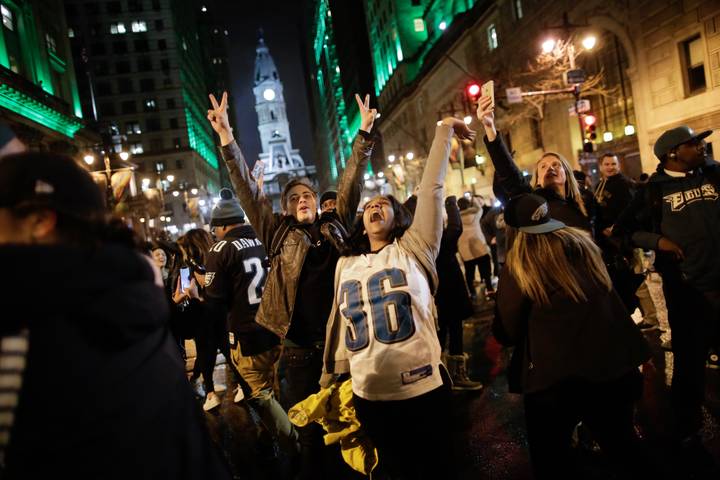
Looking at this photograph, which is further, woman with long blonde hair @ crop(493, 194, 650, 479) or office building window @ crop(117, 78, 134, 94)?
office building window @ crop(117, 78, 134, 94)

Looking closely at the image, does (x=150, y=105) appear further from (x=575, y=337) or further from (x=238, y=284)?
(x=575, y=337)

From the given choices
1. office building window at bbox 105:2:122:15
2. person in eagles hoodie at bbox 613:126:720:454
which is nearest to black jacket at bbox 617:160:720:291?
person in eagles hoodie at bbox 613:126:720:454

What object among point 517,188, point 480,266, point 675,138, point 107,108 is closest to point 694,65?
point 480,266

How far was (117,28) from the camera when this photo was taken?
265 feet

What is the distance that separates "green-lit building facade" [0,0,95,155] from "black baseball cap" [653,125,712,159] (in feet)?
89.6

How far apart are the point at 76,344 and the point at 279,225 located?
2367 millimetres

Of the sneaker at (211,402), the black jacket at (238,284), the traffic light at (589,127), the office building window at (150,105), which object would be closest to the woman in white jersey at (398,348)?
the black jacket at (238,284)

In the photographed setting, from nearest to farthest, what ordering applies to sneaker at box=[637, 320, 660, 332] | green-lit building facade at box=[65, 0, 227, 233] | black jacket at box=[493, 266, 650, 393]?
1. black jacket at box=[493, 266, 650, 393]
2. sneaker at box=[637, 320, 660, 332]
3. green-lit building facade at box=[65, 0, 227, 233]

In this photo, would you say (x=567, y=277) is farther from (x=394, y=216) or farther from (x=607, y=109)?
(x=607, y=109)

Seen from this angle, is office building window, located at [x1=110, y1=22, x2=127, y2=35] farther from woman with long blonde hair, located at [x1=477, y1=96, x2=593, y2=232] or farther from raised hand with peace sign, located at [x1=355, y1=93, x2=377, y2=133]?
woman with long blonde hair, located at [x1=477, y1=96, x2=593, y2=232]

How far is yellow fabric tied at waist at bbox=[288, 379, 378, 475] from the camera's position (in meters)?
3.14

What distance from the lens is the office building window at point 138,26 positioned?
267 ft

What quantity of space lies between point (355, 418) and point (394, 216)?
4.45 ft

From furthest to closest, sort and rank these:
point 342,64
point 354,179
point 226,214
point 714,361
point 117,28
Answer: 1. point 342,64
2. point 117,28
3. point 714,361
4. point 226,214
5. point 354,179
